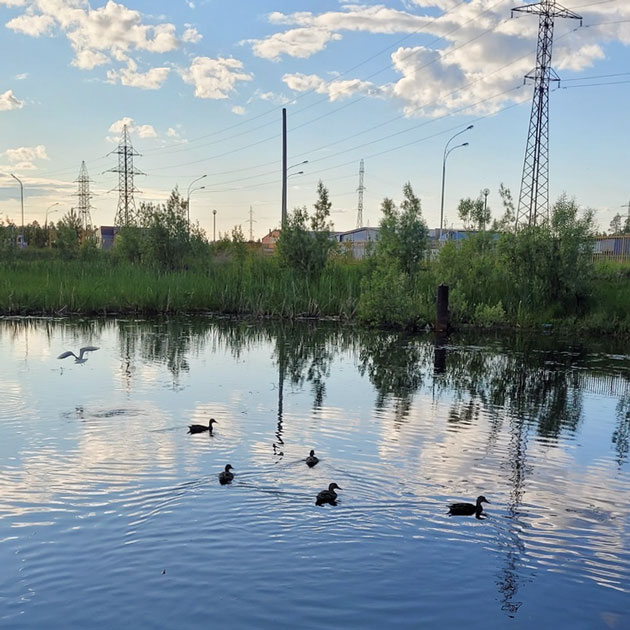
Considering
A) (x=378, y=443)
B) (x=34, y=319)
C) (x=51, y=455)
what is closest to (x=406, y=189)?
(x=34, y=319)

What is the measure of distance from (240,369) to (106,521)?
9.01 m

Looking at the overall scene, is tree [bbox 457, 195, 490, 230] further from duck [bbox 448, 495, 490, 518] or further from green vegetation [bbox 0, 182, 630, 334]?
duck [bbox 448, 495, 490, 518]

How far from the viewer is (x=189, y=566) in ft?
18.5

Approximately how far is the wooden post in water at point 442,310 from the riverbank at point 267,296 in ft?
3.48

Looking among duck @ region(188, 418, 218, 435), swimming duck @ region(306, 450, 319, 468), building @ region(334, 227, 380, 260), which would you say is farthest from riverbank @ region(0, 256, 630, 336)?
swimming duck @ region(306, 450, 319, 468)

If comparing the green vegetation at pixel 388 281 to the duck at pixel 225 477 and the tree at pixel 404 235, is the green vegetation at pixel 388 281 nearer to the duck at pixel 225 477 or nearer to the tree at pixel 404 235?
the tree at pixel 404 235

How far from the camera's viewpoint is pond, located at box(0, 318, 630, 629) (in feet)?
17.1

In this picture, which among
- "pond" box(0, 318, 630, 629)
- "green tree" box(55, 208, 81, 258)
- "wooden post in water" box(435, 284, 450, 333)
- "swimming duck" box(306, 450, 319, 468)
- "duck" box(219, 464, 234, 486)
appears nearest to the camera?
"pond" box(0, 318, 630, 629)

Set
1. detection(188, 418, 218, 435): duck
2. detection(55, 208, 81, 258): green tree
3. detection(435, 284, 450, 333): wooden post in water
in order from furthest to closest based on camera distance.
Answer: detection(55, 208, 81, 258): green tree, detection(435, 284, 450, 333): wooden post in water, detection(188, 418, 218, 435): duck

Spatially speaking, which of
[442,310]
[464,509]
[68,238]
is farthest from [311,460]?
[68,238]

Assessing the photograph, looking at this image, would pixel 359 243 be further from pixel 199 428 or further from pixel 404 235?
pixel 199 428

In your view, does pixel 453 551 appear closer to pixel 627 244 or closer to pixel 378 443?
pixel 378 443

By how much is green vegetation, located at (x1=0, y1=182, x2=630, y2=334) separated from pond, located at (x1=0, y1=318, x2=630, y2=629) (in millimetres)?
10578

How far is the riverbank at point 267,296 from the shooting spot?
24.5 metres
